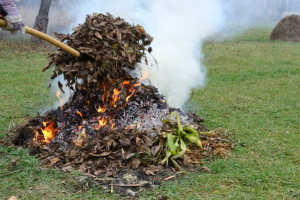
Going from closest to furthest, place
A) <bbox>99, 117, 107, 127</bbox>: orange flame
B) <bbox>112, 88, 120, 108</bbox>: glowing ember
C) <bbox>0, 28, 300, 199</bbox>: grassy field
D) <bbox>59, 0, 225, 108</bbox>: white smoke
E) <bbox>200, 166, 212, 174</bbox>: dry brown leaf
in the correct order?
<bbox>0, 28, 300, 199</bbox>: grassy field → <bbox>200, 166, 212, 174</bbox>: dry brown leaf → <bbox>99, 117, 107, 127</bbox>: orange flame → <bbox>112, 88, 120, 108</bbox>: glowing ember → <bbox>59, 0, 225, 108</bbox>: white smoke

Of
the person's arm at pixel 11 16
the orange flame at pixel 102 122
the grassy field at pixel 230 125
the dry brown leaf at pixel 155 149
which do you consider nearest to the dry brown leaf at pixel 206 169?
the grassy field at pixel 230 125

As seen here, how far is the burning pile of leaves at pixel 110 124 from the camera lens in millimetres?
4020

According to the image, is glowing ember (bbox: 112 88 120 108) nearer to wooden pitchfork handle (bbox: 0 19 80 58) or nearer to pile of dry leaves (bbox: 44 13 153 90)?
pile of dry leaves (bbox: 44 13 153 90)

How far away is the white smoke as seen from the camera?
6.35m

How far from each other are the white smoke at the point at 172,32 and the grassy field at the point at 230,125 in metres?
0.53

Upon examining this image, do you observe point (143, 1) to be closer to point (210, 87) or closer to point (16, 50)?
point (210, 87)

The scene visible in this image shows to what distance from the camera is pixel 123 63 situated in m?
4.45

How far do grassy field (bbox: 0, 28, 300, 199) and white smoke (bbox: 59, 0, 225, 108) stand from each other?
526 mm

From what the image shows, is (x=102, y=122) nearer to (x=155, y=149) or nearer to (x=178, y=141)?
(x=155, y=149)

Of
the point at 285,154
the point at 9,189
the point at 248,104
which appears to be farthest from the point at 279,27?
the point at 9,189

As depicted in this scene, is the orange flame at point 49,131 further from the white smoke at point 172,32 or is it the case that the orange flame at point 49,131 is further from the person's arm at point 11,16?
the white smoke at point 172,32

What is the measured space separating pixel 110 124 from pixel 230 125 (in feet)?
7.12

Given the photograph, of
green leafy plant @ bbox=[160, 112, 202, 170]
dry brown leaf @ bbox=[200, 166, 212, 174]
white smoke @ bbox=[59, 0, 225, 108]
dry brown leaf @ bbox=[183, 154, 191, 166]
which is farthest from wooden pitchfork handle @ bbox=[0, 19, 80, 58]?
dry brown leaf @ bbox=[200, 166, 212, 174]

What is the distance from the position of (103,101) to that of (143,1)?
4.17 metres
